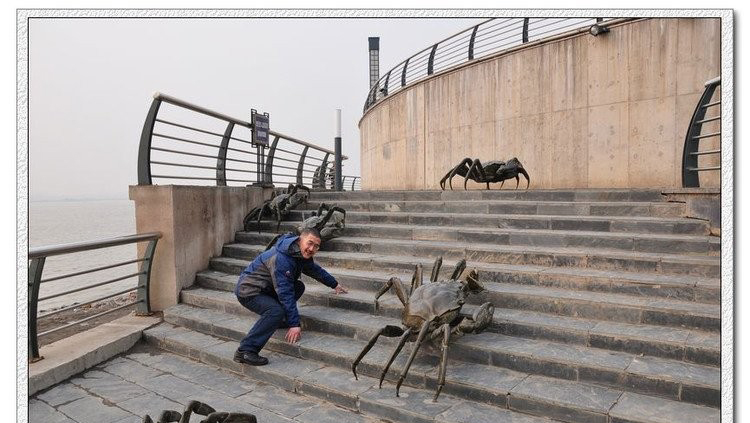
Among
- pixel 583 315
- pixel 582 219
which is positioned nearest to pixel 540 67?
pixel 582 219

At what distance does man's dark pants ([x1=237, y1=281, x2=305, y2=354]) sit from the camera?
4.09m

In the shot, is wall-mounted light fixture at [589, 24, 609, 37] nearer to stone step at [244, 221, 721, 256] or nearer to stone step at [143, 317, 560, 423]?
stone step at [244, 221, 721, 256]

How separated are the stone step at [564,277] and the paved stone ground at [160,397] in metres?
1.75

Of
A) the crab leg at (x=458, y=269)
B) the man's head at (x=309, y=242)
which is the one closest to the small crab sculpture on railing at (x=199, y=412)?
the man's head at (x=309, y=242)

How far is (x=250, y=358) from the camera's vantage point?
4016mm

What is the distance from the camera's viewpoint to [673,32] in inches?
282

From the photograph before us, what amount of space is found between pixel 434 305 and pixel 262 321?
65.1 inches

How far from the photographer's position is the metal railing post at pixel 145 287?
5562 mm

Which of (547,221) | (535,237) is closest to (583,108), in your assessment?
(547,221)

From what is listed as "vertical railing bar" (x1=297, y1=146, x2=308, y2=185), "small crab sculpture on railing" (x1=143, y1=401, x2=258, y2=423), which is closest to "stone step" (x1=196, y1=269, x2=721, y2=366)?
"small crab sculpture on railing" (x1=143, y1=401, x2=258, y2=423)

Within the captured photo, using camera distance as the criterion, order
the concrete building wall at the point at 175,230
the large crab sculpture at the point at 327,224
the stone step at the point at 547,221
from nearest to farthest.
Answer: the stone step at the point at 547,221 → the concrete building wall at the point at 175,230 → the large crab sculpture at the point at 327,224

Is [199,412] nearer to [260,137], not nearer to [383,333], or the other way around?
[383,333]

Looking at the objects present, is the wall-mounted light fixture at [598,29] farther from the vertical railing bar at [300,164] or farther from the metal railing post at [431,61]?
the vertical railing bar at [300,164]

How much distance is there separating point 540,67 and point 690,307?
6419 mm
